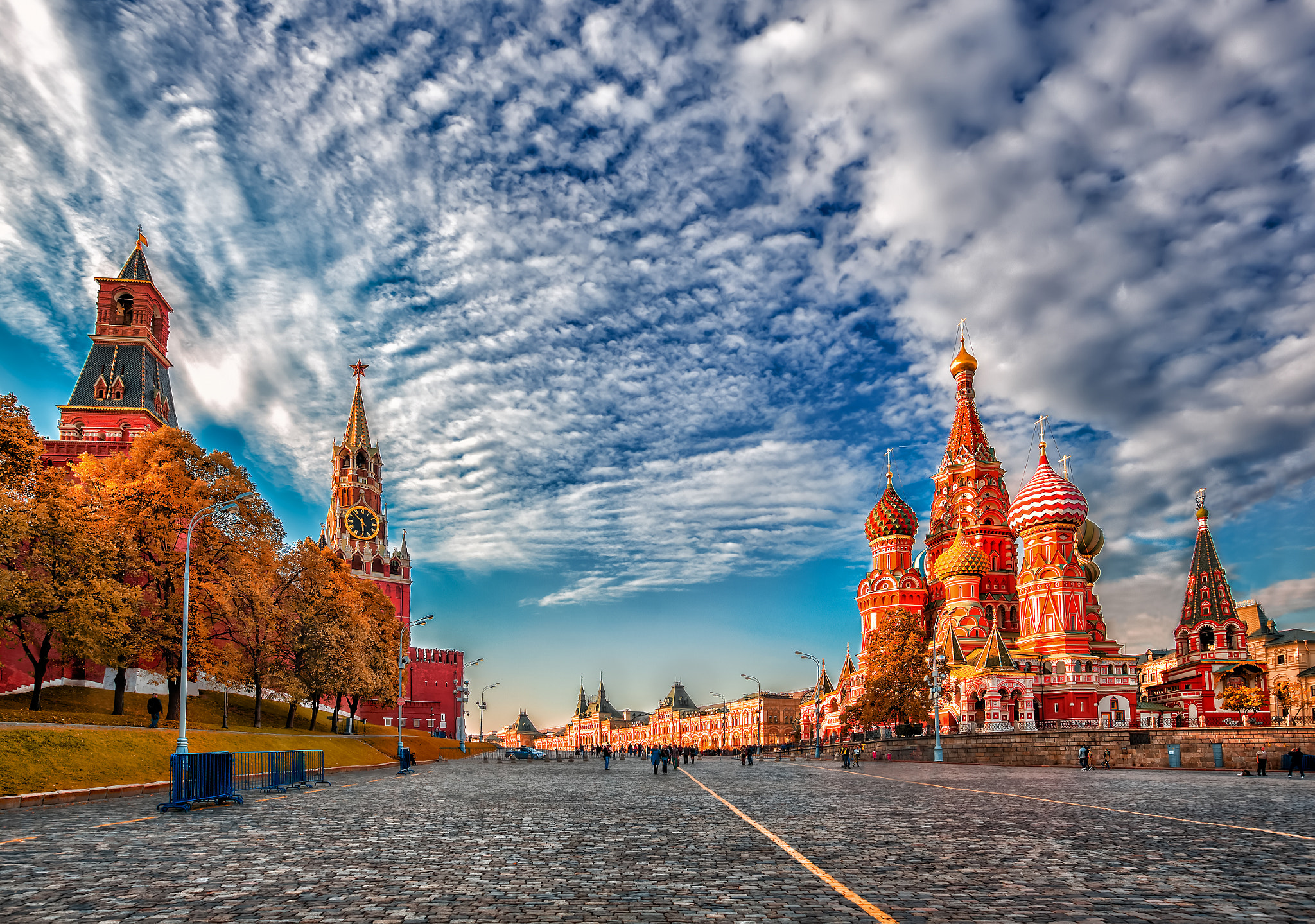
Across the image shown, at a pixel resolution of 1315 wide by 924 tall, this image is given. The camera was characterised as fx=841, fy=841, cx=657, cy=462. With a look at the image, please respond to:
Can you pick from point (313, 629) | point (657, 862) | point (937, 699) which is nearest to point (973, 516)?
point (937, 699)

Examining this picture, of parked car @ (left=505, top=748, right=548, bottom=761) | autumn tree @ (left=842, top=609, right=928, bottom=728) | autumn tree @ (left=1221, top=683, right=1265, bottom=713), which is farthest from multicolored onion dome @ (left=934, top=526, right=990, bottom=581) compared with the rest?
parked car @ (left=505, top=748, right=548, bottom=761)

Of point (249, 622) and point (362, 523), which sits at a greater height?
point (362, 523)

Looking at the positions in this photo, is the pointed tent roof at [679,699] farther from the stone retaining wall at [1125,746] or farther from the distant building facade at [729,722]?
the stone retaining wall at [1125,746]

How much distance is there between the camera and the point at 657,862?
9.71 meters

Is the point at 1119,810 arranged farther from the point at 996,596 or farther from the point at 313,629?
the point at 996,596

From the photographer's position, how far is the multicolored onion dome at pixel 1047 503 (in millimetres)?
69688

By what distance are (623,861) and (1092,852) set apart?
567cm

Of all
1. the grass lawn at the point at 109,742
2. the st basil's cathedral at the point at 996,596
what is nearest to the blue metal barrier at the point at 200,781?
the grass lawn at the point at 109,742

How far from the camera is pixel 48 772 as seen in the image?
1898 centimetres

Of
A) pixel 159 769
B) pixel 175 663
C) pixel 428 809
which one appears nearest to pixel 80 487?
pixel 175 663

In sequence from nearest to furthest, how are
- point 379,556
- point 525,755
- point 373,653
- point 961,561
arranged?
point 373,653 → point 525,755 → point 961,561 → point 379,556

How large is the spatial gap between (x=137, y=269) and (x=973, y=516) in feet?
249

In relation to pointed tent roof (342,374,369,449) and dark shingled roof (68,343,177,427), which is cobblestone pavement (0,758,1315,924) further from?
pointed tent roof (342,374,369,449)

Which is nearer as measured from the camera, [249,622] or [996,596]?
[249,622]
